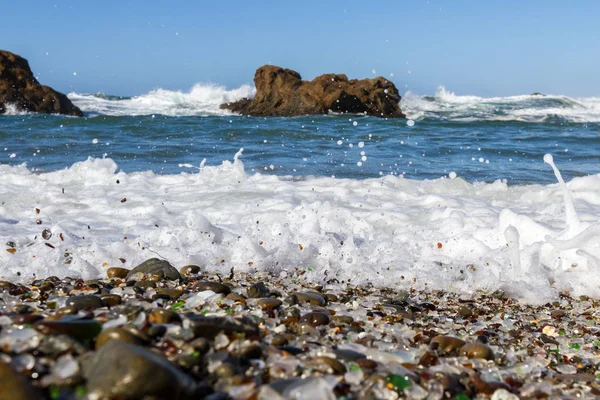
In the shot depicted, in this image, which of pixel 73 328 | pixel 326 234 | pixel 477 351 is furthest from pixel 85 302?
pixel 326 234

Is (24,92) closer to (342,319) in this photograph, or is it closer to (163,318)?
(342,319)

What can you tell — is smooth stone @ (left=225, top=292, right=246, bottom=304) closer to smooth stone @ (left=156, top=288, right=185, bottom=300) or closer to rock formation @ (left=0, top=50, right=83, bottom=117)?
smooth stone @ (left=156, top=288, right=185, bottom=300)

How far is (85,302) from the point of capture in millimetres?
2332

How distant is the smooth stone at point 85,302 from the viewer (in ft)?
7.49

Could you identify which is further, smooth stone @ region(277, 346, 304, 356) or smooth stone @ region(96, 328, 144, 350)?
smooth stone @ region(277, 346, 304, 356)

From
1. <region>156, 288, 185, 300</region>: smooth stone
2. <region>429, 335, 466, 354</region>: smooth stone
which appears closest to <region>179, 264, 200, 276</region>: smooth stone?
<region>156, 288, 185, 300</region>: smooth stone

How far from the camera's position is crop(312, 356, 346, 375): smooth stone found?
1754 millimetres

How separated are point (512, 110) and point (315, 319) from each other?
922 inches

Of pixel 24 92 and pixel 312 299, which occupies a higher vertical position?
pixel 24 92

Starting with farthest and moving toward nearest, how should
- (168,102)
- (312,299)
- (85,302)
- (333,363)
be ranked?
(168,102), (312,299), (85,302), (333,363)

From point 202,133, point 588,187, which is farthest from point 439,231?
point 202,133

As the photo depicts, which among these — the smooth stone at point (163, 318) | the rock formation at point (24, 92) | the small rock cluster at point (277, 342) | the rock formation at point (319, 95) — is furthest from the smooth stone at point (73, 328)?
the rock formation at point (24, 92)

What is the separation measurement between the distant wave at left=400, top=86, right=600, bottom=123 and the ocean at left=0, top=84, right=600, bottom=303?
944 centimetres

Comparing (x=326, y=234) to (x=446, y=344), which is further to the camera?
(x=326, y=234)
